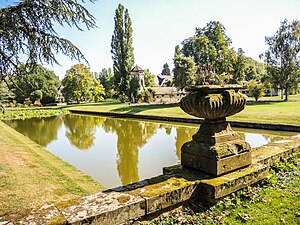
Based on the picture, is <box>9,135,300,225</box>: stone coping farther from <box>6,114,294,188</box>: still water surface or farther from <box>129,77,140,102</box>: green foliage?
<box>129,77,140,102</box>: green foliage

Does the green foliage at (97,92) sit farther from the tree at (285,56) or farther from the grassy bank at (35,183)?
the grassy bank at (35,183)

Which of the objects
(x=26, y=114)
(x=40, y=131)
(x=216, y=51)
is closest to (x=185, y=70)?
(x=216, y=51)

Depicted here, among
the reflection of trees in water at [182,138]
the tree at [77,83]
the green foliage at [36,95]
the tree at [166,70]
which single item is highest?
the tree at [166,70]

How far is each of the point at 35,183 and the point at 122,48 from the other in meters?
36.1

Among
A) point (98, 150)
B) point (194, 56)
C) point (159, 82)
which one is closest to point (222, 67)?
point (194, 56)

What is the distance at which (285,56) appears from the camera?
95.0ft

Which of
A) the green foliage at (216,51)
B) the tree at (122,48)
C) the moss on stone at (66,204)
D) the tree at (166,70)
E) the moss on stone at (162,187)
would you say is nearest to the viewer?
the moss on stone at (66,204)

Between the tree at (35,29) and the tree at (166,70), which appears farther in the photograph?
the tree at (166,70)

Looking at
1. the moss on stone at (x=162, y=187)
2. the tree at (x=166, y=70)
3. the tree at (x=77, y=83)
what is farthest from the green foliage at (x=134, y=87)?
the tree at (x=166, y=70)

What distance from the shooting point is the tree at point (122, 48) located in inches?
1531

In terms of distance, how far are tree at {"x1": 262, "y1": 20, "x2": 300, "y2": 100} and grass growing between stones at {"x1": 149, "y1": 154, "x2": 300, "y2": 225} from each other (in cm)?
3028

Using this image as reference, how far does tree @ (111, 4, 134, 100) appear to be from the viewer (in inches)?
1531

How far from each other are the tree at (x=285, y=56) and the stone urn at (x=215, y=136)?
30.5m

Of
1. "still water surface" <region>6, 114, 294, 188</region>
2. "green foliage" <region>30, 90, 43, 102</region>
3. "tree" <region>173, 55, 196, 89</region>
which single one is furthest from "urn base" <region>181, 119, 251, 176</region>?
"green foliage" <region>30, 90, 43, 102</region>
